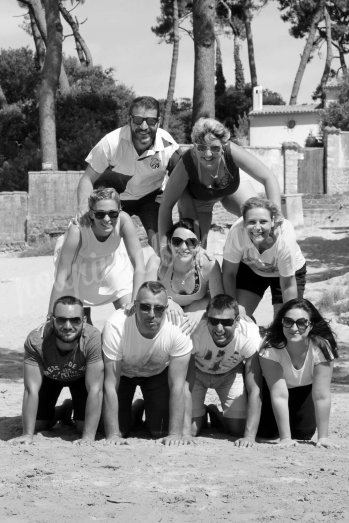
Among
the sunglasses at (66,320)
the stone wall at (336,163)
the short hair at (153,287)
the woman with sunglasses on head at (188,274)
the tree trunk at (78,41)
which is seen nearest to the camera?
the short hair at (153,287)

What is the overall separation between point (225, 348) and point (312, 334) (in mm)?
567

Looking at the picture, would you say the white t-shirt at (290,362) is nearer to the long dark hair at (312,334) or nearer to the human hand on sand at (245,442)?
the long dark hair at (312,334)

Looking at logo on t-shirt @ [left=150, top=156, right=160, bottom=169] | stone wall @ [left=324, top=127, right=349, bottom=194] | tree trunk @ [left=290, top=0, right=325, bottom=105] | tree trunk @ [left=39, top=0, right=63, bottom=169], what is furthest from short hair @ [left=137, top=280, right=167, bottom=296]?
tree trunk @ [left=290, top=0, right=325, bottom=105]

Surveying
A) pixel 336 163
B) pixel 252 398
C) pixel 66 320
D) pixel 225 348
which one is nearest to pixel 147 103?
pixel 66 320

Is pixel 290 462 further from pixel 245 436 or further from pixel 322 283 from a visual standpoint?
pixel 322 283

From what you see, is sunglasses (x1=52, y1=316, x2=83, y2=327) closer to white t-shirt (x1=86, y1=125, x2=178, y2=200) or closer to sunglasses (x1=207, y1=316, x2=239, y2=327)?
sunglasses (x1=207, y1=316, x2=239, y2=327)

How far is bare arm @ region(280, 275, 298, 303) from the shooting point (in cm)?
668

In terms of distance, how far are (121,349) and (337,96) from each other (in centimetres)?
3396

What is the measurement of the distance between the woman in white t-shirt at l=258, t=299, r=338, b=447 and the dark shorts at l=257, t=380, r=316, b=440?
2.4 inches

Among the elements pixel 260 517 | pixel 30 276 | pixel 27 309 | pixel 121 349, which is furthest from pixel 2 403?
pixel 30 276

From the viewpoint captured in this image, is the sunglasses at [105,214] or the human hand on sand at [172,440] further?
the sunglasses at [105,214]

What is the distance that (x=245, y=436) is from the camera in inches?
254

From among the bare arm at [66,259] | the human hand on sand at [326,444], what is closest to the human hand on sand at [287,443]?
the human hand on sand at [326,444]

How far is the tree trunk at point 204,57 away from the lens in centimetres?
1975
